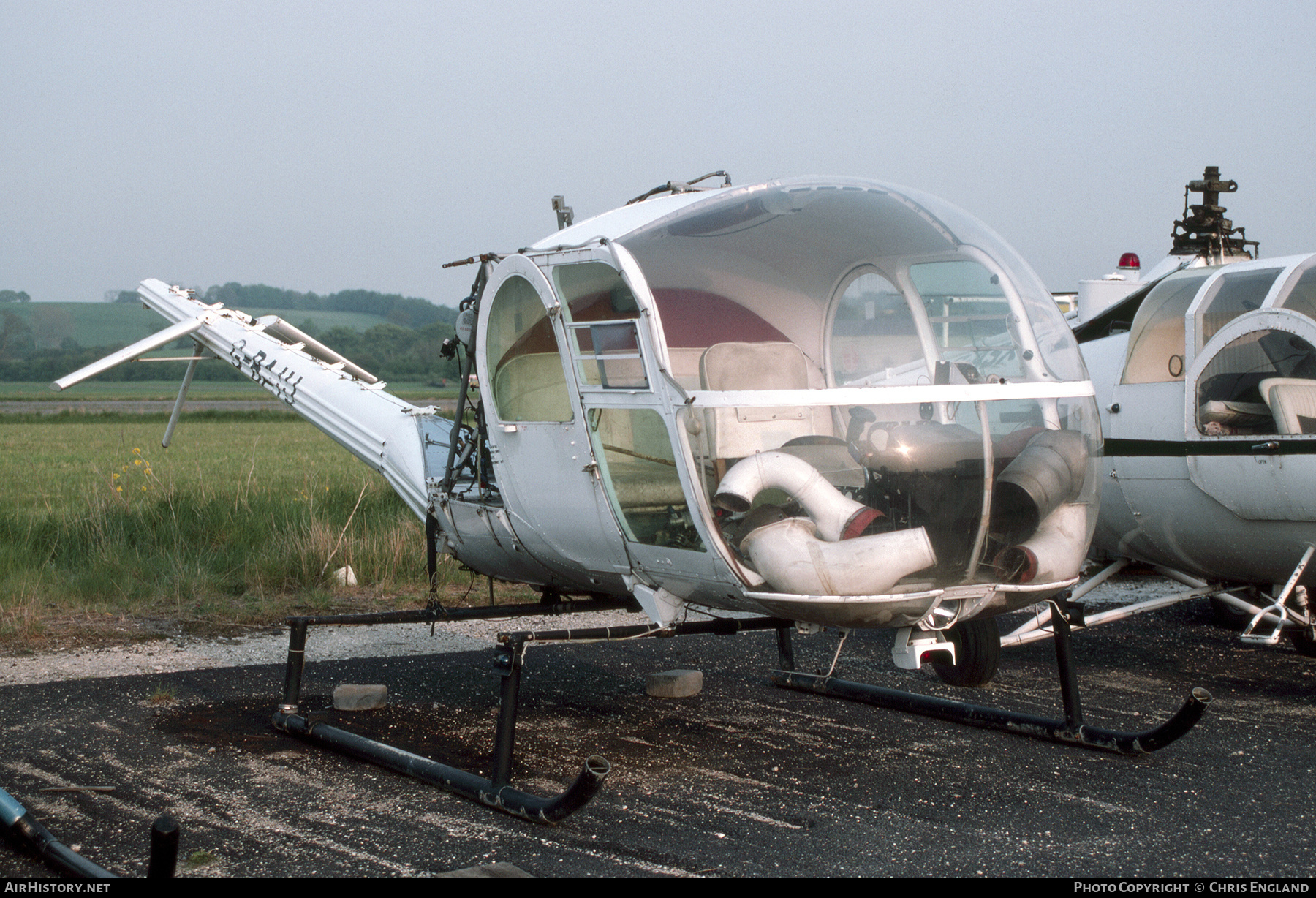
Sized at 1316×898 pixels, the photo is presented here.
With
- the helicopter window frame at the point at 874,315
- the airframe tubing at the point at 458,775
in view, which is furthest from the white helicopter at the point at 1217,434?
the airframe tubing at the point at 458,775

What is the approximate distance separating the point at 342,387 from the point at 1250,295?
5.40 m

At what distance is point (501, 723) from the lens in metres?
4.71

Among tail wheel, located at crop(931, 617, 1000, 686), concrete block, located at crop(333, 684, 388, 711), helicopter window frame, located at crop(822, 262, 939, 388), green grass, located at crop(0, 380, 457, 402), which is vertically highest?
helicopter window frame, located at crop(822, 262, 939, 388)

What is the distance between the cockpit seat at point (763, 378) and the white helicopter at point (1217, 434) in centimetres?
237

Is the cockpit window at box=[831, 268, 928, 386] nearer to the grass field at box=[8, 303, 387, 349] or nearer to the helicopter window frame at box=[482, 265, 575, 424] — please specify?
the helicopter window frame at box=[482, 265, 575, 424]

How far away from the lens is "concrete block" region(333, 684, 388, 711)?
625 centimetres

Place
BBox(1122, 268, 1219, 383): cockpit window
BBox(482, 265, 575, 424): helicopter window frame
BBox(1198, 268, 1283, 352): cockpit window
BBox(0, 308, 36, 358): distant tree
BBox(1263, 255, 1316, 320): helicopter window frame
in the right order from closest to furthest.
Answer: BBox(482, 265, 575, 424): helicopter window frame
BBox(1263, 255, 1316, 320): helicopter window frame
BBox(1198, 268, 1283, 352): cockpit window
BBox(1122, 268, 1219, 383): cockpit window
BBox(0, 308, 36, 358): distant tree

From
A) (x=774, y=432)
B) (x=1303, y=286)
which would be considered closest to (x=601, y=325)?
(x=774, y=432)

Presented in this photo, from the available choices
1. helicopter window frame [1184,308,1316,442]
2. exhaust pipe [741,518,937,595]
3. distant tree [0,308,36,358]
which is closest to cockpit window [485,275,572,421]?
exhaust pipe [741,518,937,595]

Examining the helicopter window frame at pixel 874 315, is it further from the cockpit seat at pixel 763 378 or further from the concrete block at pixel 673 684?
the concrete block at pixel 673 684

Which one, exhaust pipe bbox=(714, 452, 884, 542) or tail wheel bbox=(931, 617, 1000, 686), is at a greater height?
exhaust pipe bbox=(714, 452, 884, 542)

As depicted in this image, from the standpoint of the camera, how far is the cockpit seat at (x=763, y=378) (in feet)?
16.1

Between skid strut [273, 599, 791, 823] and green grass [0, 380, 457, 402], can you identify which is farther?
green grass [0, 380, 457, 402]

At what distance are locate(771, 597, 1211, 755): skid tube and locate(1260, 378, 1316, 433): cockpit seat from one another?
4.93 feet
